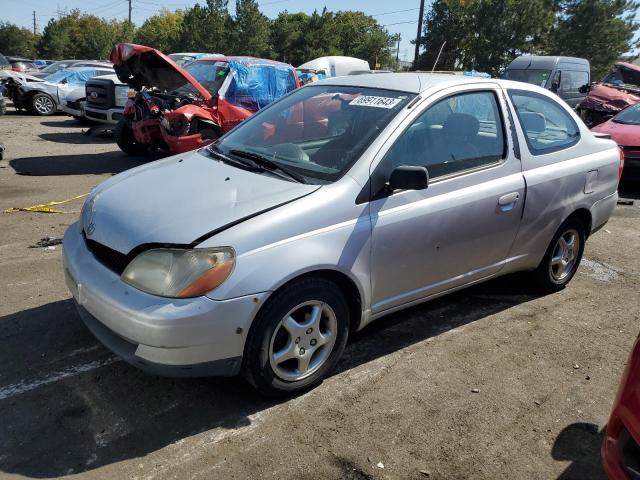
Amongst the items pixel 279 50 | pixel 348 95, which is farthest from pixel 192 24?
pixel 348 95

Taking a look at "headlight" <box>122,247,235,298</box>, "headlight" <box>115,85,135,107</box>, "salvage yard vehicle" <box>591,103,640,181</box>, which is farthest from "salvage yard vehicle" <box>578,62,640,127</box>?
"headlight" <box>122,247,235,298</box>

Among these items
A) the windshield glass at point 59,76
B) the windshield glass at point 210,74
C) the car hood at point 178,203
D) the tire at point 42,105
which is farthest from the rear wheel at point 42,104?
the car hood at point 178,203

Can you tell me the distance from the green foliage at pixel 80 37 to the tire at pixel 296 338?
2252 inches

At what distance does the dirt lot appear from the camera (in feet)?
8.70

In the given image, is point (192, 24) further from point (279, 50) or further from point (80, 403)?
point (80, 403)

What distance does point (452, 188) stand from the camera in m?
3.54

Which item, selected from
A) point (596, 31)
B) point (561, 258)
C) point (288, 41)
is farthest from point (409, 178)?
point (288, 41)

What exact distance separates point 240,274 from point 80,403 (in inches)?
47.2

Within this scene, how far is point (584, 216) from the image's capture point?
4645 mm

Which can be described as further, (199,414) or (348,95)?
(348,95)

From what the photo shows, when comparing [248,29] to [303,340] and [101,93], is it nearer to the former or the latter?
[101,93]

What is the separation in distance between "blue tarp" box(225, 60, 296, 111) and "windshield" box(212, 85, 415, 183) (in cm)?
542

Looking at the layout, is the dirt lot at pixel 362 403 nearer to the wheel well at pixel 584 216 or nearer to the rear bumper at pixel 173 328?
the rear bumper at pixel 173 328

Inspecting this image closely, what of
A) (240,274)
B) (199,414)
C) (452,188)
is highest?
(452,188)
